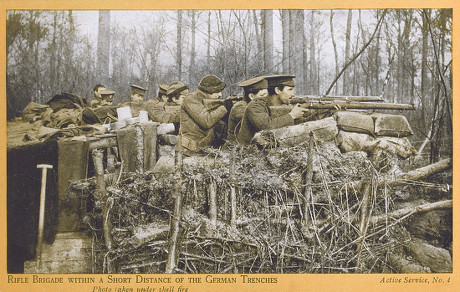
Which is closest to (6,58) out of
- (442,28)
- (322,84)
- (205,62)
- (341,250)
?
(205,62)

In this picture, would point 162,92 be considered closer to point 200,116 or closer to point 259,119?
point 200,116

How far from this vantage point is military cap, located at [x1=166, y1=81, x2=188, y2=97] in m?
5.67

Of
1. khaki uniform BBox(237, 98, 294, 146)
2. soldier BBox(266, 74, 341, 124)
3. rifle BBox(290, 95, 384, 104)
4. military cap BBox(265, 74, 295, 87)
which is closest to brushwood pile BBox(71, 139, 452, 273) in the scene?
khaki uniform BBox(237, 98, 294, 146)

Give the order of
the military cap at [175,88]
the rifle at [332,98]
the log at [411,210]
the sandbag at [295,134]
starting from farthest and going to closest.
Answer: the military cap at [175,88] → the rifle at [332,98] → the sandbag at [295,134] → the log at [411,210]

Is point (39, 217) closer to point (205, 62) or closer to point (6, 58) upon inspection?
point (6, 58)

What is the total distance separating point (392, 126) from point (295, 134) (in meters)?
1.29

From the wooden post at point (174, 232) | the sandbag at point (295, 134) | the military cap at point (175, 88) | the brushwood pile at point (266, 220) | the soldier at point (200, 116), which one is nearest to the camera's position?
the wooden post at point (174, 232)

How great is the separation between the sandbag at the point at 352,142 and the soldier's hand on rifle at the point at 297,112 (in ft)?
1.75

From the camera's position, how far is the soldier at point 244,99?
213 inches

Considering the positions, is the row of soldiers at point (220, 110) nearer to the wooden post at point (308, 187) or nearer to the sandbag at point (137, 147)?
the sandbag at point (137, 147)

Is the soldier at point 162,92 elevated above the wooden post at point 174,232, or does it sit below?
above

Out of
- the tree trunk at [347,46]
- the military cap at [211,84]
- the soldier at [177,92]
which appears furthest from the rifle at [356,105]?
the soldier at [177,92]

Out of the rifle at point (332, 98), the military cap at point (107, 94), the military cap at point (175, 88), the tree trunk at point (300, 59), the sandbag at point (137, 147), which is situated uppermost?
the tree trunk at point (300, 59)

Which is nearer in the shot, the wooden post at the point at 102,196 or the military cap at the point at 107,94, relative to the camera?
the wooden post at the point at 102,196
